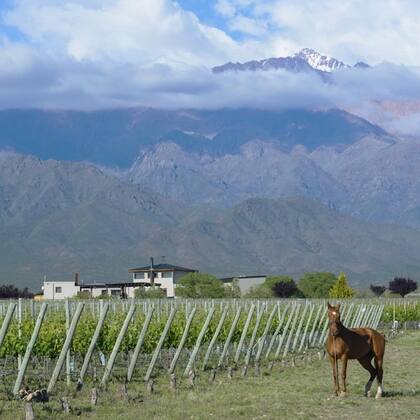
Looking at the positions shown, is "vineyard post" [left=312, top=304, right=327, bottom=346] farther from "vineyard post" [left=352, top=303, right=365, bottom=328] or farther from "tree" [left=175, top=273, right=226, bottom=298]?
"tree" [left=175, top=273, right=226, bottom=298]

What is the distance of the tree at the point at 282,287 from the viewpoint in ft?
472

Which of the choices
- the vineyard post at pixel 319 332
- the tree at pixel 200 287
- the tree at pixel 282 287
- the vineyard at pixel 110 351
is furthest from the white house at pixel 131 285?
the vineyard at pixel 110 351

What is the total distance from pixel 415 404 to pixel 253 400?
3290 mm

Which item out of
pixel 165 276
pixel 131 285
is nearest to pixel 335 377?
pixel 131 285

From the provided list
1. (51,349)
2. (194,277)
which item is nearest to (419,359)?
(51,349)

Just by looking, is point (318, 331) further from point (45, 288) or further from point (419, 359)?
point (45, 288)

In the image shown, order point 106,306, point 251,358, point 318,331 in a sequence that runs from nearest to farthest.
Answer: point 106,306
point 251,358
point 318,331

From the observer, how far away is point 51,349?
25.4 metres

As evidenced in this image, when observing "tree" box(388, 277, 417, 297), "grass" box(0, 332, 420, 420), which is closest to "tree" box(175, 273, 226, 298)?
"tree" box(388, 277, 417, 297)

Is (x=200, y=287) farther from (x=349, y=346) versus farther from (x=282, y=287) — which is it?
(x=349, y=346)

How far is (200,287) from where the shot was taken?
136 m

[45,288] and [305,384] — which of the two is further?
[45,288]

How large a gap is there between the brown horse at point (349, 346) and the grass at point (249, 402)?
53 centimetres

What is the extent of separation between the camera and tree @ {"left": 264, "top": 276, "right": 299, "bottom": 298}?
143762 millimetres
